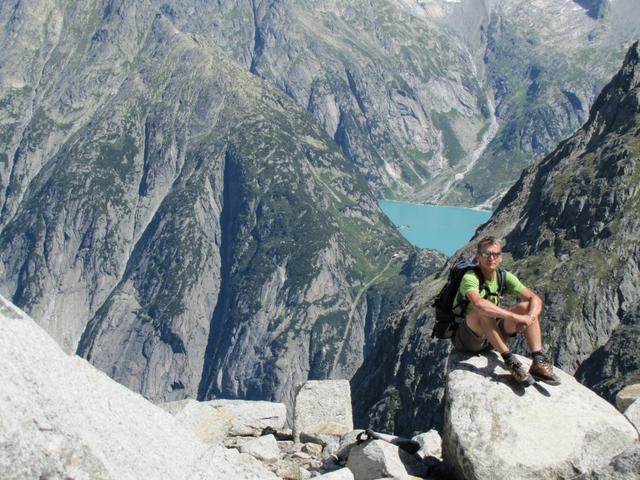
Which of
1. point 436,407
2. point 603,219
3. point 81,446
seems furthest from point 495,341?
point 603,219

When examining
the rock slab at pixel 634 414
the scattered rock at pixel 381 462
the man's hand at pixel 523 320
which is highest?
the man's hand at pixel 523 320

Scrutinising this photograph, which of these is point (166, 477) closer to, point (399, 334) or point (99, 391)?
point (99, 391)

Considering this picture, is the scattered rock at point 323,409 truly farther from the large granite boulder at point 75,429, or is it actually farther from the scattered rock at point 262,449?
the large granite boulder at point 75,429

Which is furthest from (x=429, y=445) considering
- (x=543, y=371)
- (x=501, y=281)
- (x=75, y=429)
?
(x=75, y=429)

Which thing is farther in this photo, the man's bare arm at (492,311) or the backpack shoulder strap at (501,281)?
the backpack shoulder strap at (501,281)

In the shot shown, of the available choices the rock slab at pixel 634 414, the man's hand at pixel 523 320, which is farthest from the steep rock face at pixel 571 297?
the man's hand at pixel 523 320

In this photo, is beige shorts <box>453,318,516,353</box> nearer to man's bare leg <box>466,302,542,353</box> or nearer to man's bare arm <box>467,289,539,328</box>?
man's bare leg <box>466,302,542,353</box>
